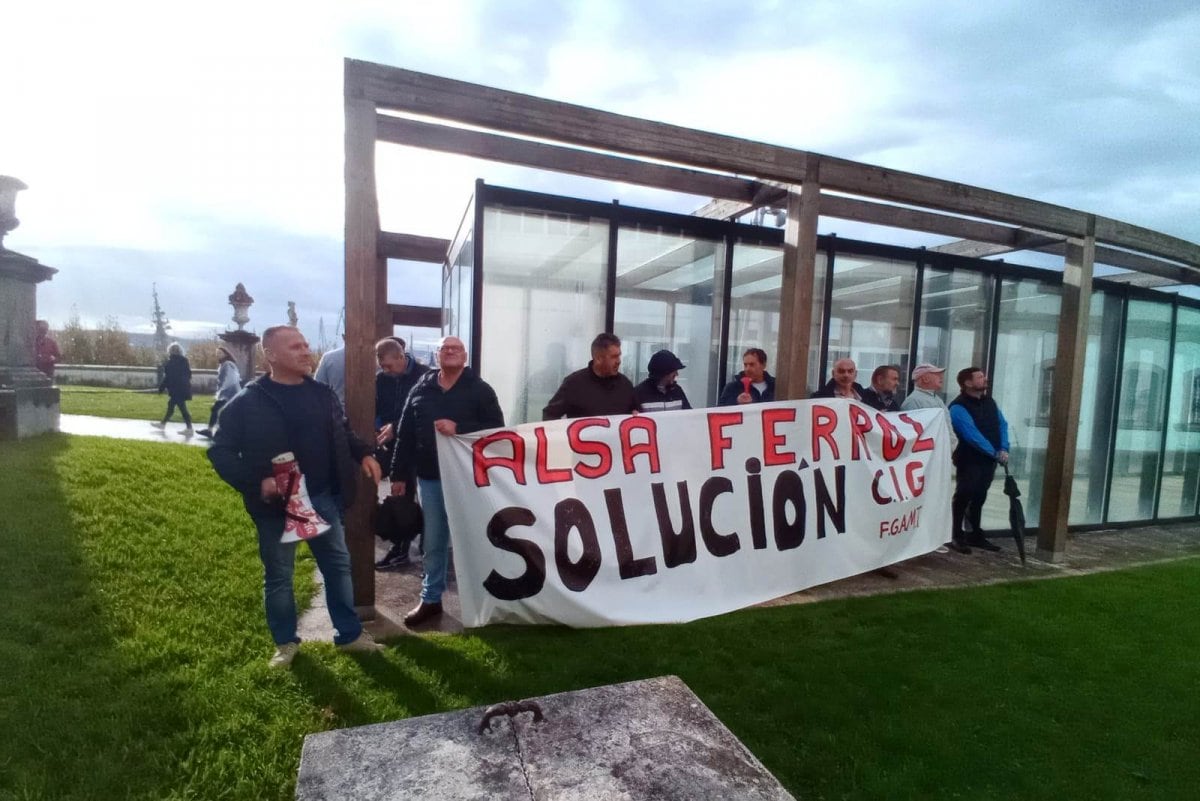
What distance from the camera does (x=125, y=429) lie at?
10.6 meters

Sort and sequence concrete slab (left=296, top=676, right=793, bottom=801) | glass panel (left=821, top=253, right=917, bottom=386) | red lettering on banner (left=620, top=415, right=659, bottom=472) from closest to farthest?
1. concrete slab (left=296, top=676, right=793, bottom=801)
2. red lettering on banner (left=620, top=415, right=659, bottom=472)
3. glass panel (left=821, top=253, right=917, bottom=386)

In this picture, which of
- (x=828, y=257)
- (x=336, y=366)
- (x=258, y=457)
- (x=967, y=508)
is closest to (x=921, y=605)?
(x=967, y=508)

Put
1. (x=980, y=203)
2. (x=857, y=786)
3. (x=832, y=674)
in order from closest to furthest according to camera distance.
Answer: (x=857, y=786) → (x=832, y=674) → (x=980, y=203)

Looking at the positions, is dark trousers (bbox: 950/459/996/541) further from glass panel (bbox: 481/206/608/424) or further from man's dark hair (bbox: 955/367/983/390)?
glass panel (bbox: 481/206/608/424)

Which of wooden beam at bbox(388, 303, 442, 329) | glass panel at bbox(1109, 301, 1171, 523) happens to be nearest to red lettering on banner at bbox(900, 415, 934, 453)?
glass panel at bbox(1109, 301, 1171, 523)

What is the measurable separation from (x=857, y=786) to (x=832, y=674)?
38.4 inches

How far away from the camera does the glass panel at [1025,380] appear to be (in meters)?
7.00

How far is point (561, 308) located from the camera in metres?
5.40

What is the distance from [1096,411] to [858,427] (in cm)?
→ 471

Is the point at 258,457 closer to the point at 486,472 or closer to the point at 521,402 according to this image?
the point at 486,472

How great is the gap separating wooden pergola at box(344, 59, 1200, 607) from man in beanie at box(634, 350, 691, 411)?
864 mm

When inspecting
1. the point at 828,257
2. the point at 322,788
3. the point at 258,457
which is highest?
the point at 828,257

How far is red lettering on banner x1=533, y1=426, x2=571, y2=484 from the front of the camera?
390 cm

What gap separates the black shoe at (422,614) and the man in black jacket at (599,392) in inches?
56.8
